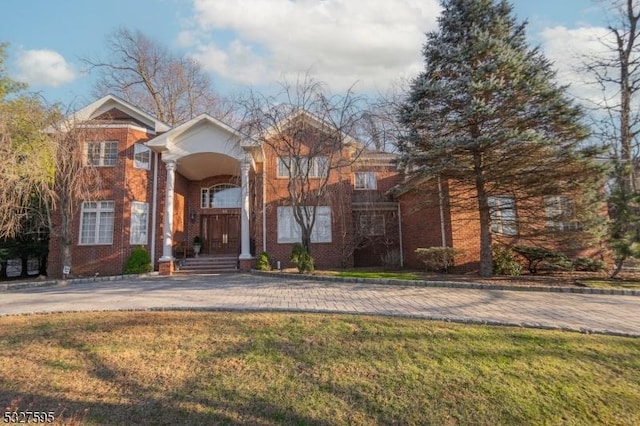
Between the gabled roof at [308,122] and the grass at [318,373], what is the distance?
8.35 m

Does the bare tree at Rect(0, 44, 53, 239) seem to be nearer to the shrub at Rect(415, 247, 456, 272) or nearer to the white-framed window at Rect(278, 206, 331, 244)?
the white-framed window at Rect(278, 206, 331, 244)

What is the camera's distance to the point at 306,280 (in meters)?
11.2

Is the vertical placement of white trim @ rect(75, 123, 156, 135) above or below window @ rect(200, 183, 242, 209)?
above

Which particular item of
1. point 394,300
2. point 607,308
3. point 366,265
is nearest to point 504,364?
point 394,300

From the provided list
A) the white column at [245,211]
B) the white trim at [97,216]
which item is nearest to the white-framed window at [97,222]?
the white trim at [97,216]

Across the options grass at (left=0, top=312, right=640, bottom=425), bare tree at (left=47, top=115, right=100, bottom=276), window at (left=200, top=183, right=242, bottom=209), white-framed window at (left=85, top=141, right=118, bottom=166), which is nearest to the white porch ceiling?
window at (left=200, top=183, right=242, bottom=209)

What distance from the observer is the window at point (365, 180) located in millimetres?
19469

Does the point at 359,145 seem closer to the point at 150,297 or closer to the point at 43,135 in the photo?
the point at 150,297

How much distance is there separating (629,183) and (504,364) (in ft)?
35.7

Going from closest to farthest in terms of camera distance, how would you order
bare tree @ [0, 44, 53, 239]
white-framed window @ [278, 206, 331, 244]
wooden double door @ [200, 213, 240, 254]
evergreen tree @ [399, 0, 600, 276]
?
bare tree @ [0, 44, 53, 239] → evergreen tree @ [399, 0, 600, 276] → white-framed window @ [278, 206, 331, 244] → wooden double door @ [200, 213, 240, 254]

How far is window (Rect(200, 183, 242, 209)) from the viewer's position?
60.7 ft

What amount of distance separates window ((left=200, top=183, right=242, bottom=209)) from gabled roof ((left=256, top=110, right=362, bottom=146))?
6.64 m

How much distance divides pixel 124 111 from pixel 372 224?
13.6 m

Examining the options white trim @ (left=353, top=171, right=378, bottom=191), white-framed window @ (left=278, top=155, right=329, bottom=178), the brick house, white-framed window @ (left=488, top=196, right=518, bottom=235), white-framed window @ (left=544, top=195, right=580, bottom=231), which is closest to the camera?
white-framed window @ (left=544, top=195, right=580, bottom=231)
